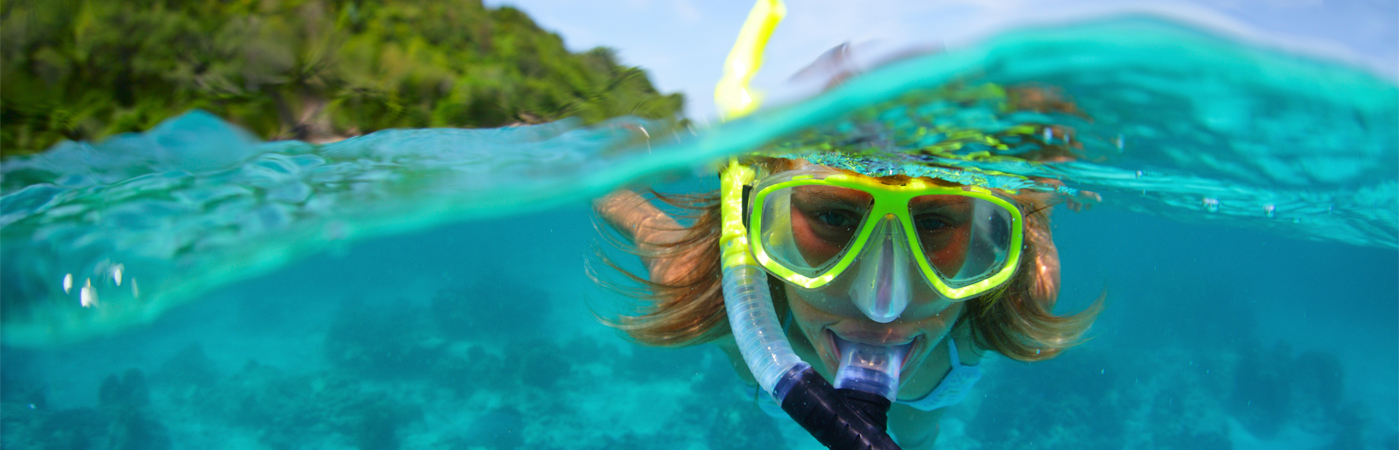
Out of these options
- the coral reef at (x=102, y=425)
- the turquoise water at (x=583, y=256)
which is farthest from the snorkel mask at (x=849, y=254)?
the coral reef at (x=102, y=425)

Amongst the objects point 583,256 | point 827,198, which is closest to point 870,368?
point 827,198

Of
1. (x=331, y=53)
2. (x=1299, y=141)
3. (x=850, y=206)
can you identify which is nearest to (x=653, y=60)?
(x=850, y=206)

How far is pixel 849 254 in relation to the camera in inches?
137

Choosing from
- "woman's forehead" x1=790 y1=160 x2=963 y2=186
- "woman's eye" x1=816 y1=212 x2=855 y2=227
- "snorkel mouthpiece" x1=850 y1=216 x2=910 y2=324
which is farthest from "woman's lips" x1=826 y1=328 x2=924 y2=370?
"woman's forehead" x1=790 y1=160 x2=963 y2=186

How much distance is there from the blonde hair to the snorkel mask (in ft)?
2.87

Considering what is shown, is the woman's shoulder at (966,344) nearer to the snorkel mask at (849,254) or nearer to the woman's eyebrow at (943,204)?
the snorkel mask at (849,254)

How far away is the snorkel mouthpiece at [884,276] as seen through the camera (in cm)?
330

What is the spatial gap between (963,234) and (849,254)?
82 centimetres

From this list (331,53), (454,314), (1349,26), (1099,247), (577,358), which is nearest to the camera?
(1349,26)

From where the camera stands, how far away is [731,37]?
3.02 meters

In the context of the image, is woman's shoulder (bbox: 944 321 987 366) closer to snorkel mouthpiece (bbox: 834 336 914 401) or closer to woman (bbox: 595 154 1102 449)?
woman (bbox: 595 154 1102 449)

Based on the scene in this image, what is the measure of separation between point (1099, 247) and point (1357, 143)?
34.5 m

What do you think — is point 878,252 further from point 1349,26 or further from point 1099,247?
point 1099,247

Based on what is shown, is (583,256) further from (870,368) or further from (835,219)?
(870,368)
